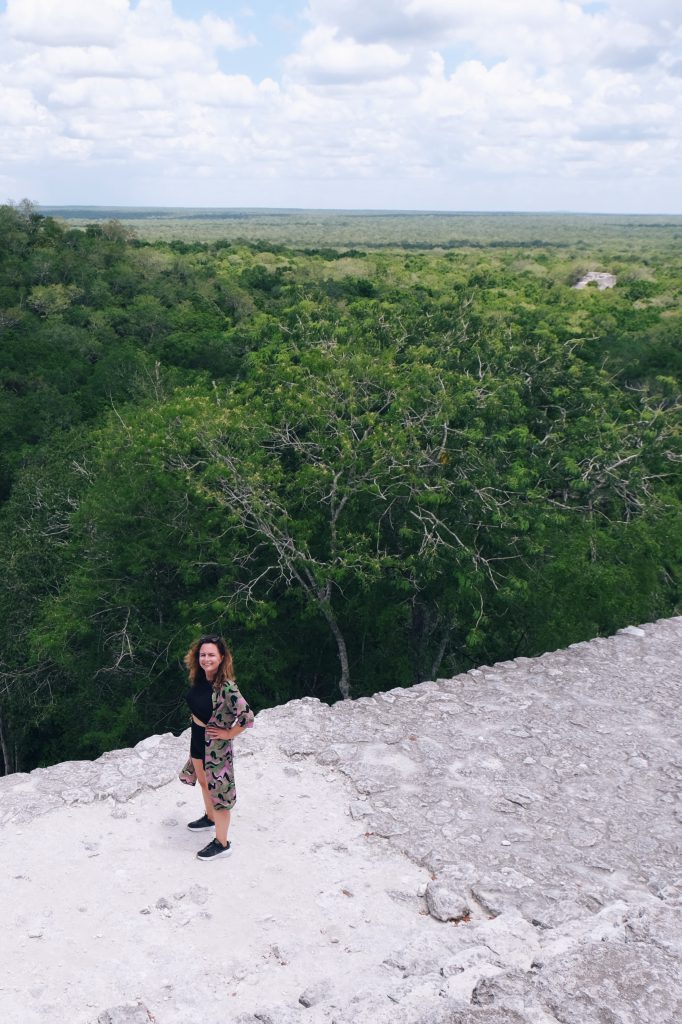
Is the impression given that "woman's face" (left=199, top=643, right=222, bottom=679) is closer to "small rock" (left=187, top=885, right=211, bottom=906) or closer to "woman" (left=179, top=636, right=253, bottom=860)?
"woman" (left=179, top=636, right=253, bottom=860)

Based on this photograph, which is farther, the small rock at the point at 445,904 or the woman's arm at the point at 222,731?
the woman's arm at the point at 222,731

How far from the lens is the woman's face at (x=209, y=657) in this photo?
16.6ft

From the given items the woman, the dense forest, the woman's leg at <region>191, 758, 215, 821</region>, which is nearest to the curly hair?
the woman

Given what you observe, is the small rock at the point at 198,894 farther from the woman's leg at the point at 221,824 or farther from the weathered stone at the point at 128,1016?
the weathered stone at the point at 128,1016

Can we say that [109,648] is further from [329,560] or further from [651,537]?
[651,537]

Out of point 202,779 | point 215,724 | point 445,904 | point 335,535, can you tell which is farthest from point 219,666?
point 335,535

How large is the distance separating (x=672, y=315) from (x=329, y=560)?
26.7m

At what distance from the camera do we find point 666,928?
14.4 ft

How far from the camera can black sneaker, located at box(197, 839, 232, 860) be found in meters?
5.25

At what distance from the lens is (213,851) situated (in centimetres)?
528

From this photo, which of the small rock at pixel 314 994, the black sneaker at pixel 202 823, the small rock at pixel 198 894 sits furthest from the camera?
the black sneaker at pixel 202 823

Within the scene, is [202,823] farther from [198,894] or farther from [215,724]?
[215,724]

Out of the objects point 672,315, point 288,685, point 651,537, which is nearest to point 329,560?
point 288,685

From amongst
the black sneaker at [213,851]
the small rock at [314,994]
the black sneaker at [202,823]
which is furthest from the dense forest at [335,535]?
the small rock at [314,994]
